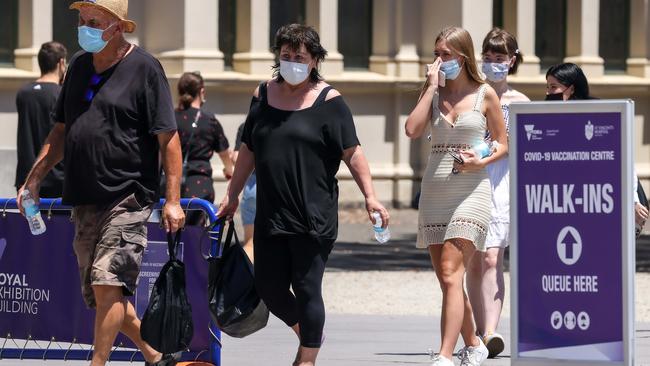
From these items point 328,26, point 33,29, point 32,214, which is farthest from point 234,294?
point 328,26

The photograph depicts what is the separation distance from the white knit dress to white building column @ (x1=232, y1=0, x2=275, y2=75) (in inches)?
606

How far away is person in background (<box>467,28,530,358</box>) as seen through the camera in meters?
10.4

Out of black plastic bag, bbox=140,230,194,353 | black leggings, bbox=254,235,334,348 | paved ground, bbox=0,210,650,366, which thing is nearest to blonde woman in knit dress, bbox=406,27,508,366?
black leggings, bbox=254,235,334,348

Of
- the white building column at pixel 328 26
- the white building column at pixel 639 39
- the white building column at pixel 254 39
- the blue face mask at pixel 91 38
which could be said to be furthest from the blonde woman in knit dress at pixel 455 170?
the white building column at pixel 639 39

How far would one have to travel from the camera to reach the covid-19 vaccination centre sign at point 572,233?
7.94 m

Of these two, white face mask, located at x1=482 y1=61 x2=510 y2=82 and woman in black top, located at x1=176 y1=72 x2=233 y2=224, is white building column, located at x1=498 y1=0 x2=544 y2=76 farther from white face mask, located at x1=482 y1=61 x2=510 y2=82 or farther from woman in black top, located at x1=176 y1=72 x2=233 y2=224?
white face mask, located at x1=482 y1=61 x2=510 y2=82

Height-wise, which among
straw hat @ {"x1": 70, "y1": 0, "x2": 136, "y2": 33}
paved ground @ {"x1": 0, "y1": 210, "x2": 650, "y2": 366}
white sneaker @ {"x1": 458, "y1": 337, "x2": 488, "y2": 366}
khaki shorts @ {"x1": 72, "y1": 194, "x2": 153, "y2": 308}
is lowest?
paved ground @ {"x1": 0, "y1": 210, "x2": 650, "y2": 366}

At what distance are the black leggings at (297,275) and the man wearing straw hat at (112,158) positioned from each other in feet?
1.51

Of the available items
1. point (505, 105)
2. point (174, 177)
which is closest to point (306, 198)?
point (174, 177)

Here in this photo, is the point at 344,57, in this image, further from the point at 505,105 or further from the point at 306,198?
the point at 306,198

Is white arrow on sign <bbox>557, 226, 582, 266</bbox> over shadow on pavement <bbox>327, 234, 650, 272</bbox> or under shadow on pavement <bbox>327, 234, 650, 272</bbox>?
over

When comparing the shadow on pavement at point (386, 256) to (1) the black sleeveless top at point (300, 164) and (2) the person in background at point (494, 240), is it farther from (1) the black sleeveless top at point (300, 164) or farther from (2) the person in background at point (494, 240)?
(1) the black sleeveless top at point (300, 164)

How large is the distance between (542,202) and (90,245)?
2.10 m

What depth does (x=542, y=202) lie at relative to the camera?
320 inches
